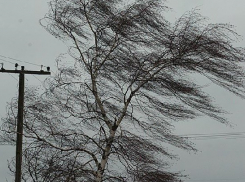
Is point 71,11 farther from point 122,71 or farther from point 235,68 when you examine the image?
point 235,68

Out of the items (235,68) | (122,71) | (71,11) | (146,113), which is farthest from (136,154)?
(71,11)

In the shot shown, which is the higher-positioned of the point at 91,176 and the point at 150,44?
the point at 150,44

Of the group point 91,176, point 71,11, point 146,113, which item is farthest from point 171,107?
point 71,11

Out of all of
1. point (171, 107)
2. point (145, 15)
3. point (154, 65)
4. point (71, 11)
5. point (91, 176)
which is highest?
point (71, 11)

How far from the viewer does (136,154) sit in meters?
16.1

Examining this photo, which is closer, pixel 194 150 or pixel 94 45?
pixel 194 150

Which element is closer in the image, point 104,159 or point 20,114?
point 104,159

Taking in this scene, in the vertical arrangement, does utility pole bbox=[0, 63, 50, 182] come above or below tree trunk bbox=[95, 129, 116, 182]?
above

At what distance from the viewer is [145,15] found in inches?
654

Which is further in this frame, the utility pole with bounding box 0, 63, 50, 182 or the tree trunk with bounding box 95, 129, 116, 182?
the utility pole with bounding box 0, 63, 50, 182

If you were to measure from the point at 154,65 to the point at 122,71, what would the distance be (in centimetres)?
91

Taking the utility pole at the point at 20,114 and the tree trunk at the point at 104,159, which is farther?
the utility pole at the point at 20,114

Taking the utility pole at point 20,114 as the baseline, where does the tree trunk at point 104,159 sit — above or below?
below

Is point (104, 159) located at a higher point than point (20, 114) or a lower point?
lower
